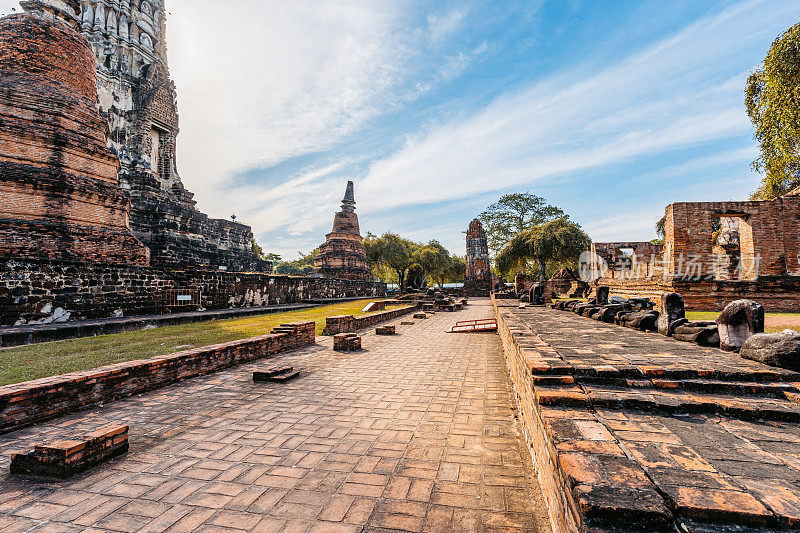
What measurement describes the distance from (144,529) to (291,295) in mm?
15865

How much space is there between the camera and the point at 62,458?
2.33 metres

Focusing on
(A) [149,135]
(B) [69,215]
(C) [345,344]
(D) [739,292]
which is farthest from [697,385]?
(A) [149,135]

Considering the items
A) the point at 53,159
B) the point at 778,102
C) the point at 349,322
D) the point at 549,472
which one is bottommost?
the point at 349,322

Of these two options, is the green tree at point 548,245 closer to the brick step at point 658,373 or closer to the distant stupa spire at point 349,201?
the distant stupa spire at point 349,201

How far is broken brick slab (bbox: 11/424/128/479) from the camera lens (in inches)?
92.3

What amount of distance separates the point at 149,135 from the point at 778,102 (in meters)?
27.7

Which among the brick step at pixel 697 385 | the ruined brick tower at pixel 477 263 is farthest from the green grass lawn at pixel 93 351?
the ruined brick tower at pixel 477 263

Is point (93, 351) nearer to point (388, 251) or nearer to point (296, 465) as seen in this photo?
point (296, 465)

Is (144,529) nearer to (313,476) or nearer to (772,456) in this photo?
(313,476)

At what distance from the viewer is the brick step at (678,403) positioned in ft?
6.83

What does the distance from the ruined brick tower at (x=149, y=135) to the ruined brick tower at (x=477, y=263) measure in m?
18.4

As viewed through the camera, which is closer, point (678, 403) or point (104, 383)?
point (678, 403)

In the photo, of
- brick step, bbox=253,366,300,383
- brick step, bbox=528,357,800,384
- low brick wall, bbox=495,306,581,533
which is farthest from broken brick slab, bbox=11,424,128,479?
brick step, bbox=528,357,800,384

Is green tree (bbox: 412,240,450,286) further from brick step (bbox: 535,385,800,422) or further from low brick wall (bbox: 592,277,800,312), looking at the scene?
brick step (bbox: 535,385,800,422)
